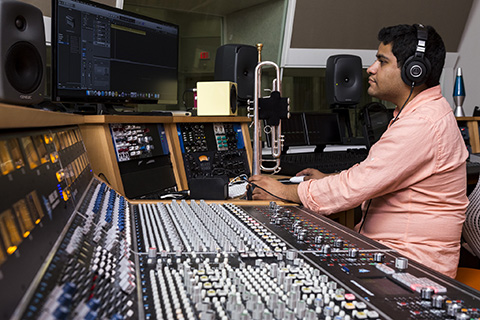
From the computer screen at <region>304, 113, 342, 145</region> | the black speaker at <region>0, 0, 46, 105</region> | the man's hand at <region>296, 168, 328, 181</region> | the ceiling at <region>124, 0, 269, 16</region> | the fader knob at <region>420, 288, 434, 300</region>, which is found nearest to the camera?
the fader knob at <region>420, 288, 434, 300</region>

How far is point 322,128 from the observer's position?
351 cm

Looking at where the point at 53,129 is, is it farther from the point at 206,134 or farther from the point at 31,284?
the point at 206,134

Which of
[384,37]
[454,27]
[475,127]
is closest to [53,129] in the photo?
[384,37]

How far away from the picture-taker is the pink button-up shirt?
154 centimetres

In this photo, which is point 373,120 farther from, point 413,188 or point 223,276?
point 223,276

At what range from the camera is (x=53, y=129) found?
1.05 metres

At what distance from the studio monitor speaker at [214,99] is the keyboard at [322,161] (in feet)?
1.50

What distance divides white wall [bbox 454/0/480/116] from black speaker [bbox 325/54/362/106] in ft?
9.84

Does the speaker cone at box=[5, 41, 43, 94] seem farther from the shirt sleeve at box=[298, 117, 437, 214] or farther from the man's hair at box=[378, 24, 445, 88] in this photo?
the man's hair at box=[378, 24, 445, 88]

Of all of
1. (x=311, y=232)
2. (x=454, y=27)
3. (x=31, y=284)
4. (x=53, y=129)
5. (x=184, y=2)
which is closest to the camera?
(x=31, y=284)

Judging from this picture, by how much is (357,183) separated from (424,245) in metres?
0.30

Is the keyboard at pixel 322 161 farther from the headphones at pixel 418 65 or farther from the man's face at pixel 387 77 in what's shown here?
the headphones at pixel 418 65

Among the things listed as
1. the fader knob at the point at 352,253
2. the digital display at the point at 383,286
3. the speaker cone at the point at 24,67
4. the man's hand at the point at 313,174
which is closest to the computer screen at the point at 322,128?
the man's hand at the point at 313,174

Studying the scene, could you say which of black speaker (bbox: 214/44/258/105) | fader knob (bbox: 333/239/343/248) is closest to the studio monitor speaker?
black speaker (bbox: 214/44/258/105)
